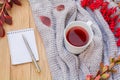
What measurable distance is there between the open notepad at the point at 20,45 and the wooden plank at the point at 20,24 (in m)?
0.01

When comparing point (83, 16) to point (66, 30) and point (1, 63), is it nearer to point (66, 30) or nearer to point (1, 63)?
point (66, 30)

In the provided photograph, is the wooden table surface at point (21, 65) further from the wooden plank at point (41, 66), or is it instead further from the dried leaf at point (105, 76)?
the dried leaf at point (105, 76)

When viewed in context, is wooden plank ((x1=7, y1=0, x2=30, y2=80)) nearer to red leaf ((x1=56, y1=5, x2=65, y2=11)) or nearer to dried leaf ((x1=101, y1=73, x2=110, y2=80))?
red leaf ((x1=56, y1=5, x2=65, y2=11))

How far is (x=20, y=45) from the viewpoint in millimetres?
634

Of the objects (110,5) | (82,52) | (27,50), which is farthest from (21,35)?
(110,5)

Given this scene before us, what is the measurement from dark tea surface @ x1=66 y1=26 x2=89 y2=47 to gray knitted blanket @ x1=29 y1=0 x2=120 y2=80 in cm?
2

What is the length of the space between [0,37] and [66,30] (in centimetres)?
18

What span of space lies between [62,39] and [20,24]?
13 cm

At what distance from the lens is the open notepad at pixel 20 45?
0.62m

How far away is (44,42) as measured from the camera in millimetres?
646

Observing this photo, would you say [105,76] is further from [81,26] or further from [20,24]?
[20,24]

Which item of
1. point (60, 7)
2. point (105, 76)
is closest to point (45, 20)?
point (60, 7)

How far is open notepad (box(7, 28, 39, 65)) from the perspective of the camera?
620mm

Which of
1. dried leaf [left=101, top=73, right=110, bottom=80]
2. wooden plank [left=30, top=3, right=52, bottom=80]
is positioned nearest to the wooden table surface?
wooden plank [left=30, top=3, right=52, bottom=80]
